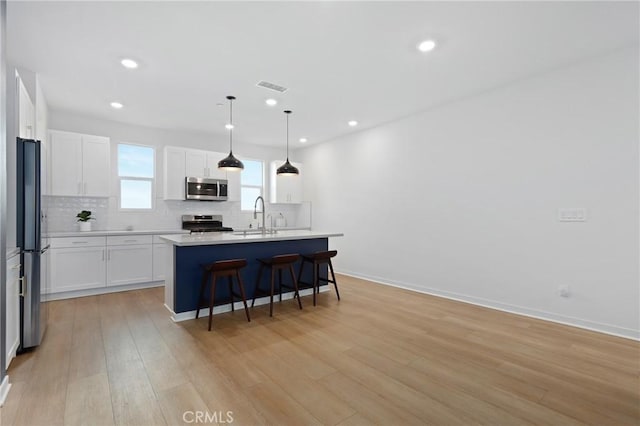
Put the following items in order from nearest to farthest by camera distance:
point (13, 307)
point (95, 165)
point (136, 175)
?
point (13, 307) → point (95, 165) → point (136, 175)

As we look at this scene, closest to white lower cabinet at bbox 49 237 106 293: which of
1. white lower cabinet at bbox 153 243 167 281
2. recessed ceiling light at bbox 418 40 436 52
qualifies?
white lower cabinet at bbox 153 243 167 281

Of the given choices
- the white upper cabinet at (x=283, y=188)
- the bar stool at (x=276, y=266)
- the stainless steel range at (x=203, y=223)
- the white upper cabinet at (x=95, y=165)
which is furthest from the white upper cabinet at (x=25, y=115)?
the white upper cabinet at (x=283, y=188)

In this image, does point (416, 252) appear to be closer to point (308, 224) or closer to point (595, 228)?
point (595, 228)

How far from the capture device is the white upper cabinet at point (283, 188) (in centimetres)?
717

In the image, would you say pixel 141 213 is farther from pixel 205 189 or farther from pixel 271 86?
pixel 271 86

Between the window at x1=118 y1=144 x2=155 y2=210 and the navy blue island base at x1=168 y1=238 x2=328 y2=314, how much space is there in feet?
8.48

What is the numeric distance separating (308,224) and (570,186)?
5.05 metres

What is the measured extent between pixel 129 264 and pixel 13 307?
242 centimetres

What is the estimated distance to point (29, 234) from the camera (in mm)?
2674

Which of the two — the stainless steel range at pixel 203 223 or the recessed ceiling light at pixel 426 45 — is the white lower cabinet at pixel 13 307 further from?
the recessed ceiling light at pixel 426 45

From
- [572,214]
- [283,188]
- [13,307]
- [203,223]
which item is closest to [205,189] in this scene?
[203,223]

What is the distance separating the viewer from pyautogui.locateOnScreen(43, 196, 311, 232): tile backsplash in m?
4.93

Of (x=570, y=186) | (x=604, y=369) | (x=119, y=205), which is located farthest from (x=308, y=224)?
(x=604, y=369)

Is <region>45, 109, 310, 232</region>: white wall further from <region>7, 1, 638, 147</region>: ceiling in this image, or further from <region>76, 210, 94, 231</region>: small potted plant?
<region>7, 1, 638, 147</region>: ceiling
